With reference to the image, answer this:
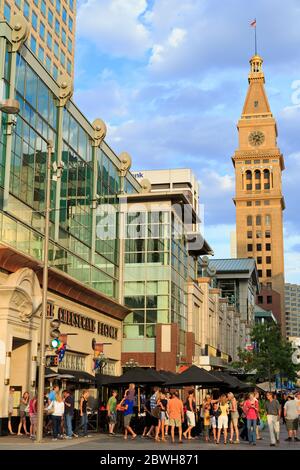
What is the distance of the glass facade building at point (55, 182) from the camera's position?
30.7 m

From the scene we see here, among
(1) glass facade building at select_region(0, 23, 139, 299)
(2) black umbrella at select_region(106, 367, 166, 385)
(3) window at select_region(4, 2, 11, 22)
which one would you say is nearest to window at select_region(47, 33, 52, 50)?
(3) window at select_region(4, 2, 11, 22)

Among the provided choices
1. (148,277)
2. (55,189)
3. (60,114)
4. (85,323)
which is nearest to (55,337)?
(55,189)

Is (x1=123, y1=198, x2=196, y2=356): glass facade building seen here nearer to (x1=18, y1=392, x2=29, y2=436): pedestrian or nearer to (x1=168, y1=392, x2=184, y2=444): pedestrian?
(x1=18, y1=392, x2=29, y2=436): pedestrian

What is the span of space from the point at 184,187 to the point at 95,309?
387 feet

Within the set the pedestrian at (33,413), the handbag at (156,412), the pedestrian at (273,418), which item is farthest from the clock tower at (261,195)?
the pedestrian at (33,413)

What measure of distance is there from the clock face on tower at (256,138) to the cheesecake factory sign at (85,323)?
130947 millimetres

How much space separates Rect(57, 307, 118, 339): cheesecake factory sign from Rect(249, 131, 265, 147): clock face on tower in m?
131

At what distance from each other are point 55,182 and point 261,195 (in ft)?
440

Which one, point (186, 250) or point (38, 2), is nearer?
point (186, 250)

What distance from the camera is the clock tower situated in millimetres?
160625

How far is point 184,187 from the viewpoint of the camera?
158500 mm

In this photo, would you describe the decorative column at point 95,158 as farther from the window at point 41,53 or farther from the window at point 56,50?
the window at point 56,50
